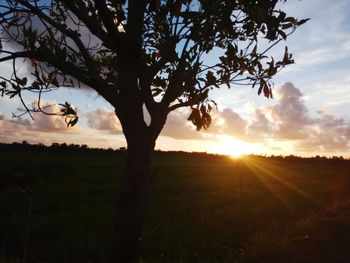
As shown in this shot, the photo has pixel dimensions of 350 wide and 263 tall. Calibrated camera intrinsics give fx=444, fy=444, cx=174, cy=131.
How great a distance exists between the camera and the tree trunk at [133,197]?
5.65m

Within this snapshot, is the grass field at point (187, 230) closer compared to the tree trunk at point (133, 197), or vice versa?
the tree trunk at point (133, 197)

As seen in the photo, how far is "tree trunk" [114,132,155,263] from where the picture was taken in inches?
222

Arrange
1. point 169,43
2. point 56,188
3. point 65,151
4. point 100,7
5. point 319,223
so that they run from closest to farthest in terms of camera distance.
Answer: point 100,7 < point 169,43 < point 319,223 < point 56,188 < point 65,151

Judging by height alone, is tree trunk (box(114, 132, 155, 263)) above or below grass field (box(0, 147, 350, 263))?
above

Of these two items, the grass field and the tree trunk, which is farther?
the grass field

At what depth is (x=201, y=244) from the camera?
42.2ft

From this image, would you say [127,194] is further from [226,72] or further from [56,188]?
[56,188]

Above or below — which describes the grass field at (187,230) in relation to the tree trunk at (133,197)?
below

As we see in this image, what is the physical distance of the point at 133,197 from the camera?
223 inches

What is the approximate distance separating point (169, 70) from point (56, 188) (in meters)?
24.8

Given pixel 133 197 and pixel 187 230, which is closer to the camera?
pixel 133 197

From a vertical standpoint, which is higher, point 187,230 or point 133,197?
point 133,197

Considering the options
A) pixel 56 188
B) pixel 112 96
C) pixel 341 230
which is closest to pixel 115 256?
pixel 112 96

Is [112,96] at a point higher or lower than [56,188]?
higher
